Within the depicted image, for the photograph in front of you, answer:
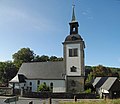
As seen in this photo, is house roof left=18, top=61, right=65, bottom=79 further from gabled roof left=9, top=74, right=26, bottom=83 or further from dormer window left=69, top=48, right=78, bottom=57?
dormer window left=69, top=48, right=78, bottom=57

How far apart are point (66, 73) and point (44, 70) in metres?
5.87

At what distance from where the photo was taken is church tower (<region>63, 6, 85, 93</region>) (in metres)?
37.1

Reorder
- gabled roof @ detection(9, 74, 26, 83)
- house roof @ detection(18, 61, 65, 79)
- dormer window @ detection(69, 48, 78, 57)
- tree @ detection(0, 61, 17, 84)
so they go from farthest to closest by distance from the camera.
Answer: tree @ detection(0, 61, 17, 84)
gabled roof @ detection(9, 74, 26, 83)
house roof @ detection(18, 61, 65, 79)
dormer window @ detection(69, 48, 78, 57)

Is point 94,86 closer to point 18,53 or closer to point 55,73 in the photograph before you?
point 55,73

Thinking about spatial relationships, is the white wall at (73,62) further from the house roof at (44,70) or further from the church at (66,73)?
the house roof at (44,70)

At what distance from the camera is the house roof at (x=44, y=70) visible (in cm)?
3951

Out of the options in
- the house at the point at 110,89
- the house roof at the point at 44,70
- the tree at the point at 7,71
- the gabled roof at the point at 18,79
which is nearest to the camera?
the house at the point at 110,89

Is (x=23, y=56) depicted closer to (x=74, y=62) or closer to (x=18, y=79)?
(x=18, y=79)

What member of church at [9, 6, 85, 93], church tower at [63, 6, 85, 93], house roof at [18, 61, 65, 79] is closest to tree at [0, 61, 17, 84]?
house roof at [18, 61, 65, 79]

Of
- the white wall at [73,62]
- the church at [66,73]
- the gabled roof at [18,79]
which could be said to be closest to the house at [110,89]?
the church at [66,73]

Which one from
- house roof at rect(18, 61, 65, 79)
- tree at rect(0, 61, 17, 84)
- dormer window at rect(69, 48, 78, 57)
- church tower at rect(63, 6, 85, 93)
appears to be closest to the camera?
church tower at rect(63, 6, 85, 93)

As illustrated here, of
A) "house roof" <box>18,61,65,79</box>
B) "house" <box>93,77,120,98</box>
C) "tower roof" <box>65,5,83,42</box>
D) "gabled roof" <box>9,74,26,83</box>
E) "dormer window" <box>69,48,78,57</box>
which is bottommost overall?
"house" <box>93,77,120,98</box>

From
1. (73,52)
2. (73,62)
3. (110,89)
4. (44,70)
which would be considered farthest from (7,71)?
(110,89)

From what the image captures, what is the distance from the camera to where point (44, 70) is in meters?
41.8
